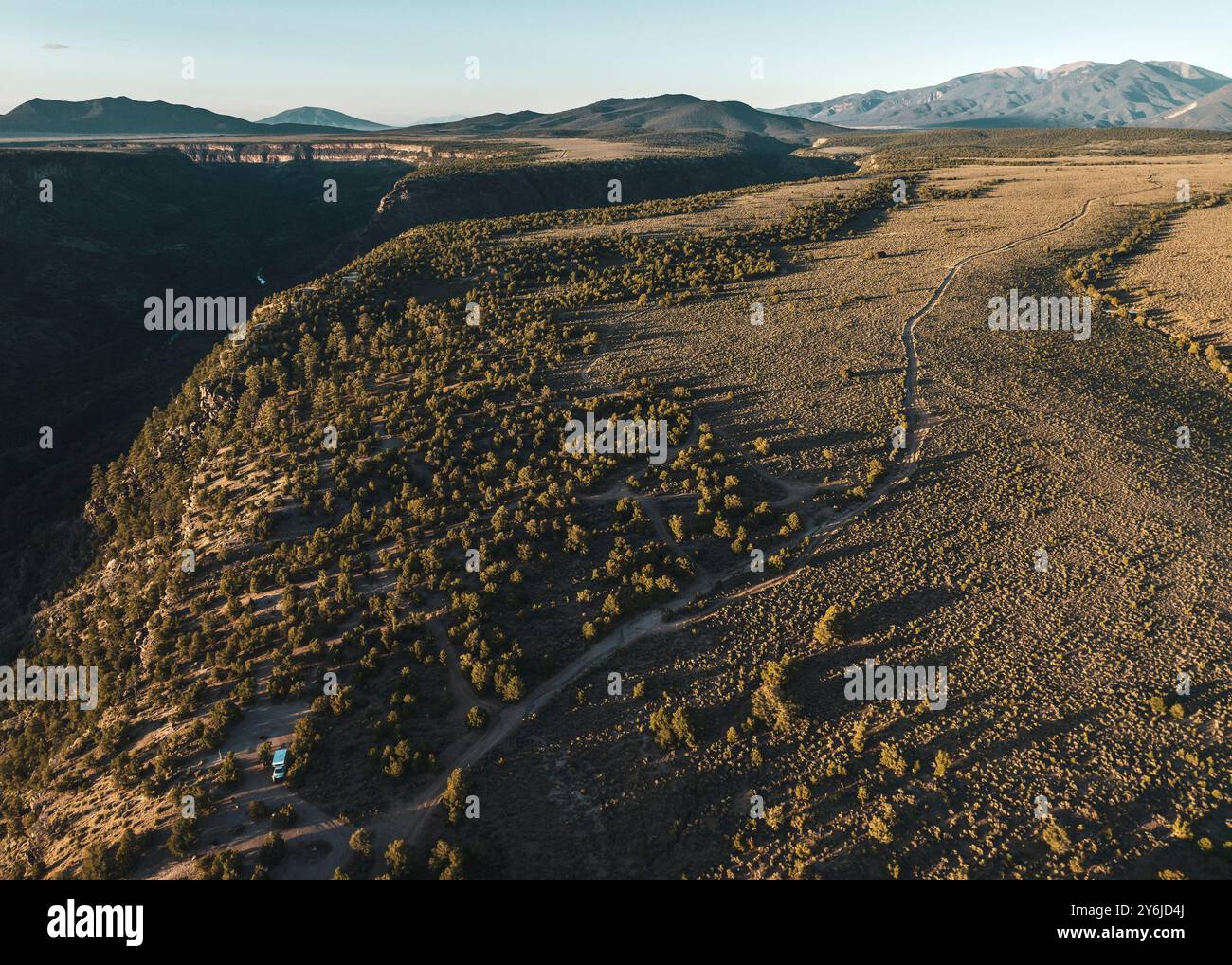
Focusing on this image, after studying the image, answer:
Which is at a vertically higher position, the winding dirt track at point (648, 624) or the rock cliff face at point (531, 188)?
the rock cliff face at point (531, 188)

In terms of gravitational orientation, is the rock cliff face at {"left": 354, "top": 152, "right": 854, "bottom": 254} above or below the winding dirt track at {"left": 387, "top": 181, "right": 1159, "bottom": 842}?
above

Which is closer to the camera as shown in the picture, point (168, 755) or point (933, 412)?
point (168, 755)

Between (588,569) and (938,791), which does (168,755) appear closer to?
(588,569)

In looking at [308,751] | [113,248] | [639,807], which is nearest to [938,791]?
[639,807]

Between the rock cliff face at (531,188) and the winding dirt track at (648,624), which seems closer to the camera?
the winding dirt track at (648,624)

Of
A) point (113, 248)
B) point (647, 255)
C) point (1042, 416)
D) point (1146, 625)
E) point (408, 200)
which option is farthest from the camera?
point (408, 200)

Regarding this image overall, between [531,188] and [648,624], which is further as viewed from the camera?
[531,188]

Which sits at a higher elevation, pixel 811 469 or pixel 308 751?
pixel 811 469

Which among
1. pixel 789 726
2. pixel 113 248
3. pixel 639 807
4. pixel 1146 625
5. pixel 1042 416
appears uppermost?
pixel 113 248

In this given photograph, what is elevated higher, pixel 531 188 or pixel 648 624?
pixel 531 188

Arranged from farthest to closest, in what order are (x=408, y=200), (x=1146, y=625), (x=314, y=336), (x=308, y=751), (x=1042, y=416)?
(x=408, y=200) → (x=314, y=336) → (x=1042, y=416) → (x=1146, y=625) → (x=308, y=751)

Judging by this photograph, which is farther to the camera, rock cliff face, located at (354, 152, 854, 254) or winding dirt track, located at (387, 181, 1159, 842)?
rock cliff face, located at (354, 152, 854, 254)
